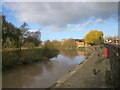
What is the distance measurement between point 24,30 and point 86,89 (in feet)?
79.0

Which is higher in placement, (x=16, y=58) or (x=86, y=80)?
(x=16, y=58)

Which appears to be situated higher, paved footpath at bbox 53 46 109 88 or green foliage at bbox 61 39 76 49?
Answer: green foliage at bbox 61 39 76 49

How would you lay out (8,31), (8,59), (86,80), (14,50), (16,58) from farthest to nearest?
(8,31)
(14,50)
(16,58)
(8,59)
(86,80)

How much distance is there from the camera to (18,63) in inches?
653

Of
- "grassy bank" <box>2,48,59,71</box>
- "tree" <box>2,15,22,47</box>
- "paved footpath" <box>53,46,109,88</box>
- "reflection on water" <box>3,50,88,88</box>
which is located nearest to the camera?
"paved footpath" <box>53,46,109,88</box>

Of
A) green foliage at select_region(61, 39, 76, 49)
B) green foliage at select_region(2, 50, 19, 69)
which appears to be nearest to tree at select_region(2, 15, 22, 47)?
green foliage at select_region(2, 50, 19, 69)

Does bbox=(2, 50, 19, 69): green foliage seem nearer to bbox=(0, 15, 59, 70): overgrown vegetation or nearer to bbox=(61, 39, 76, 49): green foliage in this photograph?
bbox=(0, 15, 59, 70): overgrown vegetation

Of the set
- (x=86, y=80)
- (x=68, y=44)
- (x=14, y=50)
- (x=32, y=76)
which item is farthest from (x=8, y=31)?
(x=68, y=44)

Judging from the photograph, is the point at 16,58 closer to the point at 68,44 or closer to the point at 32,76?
the point at 32,76

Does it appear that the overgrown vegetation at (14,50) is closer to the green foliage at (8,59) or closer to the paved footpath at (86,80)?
the green foliage at (8,59)

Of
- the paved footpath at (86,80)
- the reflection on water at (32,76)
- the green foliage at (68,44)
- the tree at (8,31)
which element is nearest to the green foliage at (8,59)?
the reflection on water at (32,76)

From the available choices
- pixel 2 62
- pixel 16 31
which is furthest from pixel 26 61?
pixel 16 31

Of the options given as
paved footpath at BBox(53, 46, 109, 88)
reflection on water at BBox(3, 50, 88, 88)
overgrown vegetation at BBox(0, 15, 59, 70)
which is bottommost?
reflection on water at BBox(3, 50, 88, 88)

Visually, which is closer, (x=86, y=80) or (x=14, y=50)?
(x=86, y=80)
